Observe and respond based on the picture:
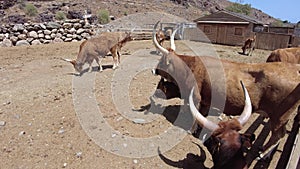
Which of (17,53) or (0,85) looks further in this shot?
(17,53)

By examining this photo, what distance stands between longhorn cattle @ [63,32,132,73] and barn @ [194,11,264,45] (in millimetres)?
17806

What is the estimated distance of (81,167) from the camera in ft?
11.5

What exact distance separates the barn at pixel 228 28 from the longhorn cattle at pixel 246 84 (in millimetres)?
21487

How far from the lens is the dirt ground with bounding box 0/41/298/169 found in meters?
3.73

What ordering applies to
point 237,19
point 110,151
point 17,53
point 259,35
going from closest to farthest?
point 110,151
point 17,53
point 259,35
point 237,19

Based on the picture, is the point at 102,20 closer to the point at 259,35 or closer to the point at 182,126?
the point at 259,35

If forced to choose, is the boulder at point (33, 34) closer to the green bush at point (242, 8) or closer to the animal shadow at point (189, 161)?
the animal shadow at point (189, 161)

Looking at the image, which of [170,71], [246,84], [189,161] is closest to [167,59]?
[170,71]

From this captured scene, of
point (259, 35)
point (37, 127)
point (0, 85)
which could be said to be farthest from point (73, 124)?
point (259, 35)

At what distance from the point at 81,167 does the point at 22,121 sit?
206cm

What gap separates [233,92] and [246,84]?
27 centimetres

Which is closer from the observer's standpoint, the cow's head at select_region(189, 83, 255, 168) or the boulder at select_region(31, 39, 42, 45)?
the cow's head at select_region(189, 83, 255, 168)

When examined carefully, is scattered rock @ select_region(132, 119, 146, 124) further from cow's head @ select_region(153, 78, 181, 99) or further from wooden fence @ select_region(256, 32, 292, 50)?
wooden fence @ select_region(256, 32, 292, 50)

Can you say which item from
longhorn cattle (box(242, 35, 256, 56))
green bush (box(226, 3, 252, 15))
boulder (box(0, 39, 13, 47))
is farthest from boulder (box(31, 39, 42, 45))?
green bush (box(226, 3, 252, 15))
